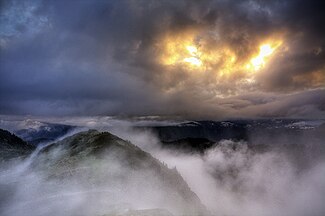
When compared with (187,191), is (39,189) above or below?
above

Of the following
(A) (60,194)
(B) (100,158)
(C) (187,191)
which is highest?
(B) (100,158)

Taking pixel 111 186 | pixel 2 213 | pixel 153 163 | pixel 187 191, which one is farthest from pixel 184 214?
pixel 2 213

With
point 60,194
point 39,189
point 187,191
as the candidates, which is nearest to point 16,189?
point 39,189

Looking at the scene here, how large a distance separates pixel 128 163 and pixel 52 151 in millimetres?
26844

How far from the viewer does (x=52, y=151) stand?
77.7 meters

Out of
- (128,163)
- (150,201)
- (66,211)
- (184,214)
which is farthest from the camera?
(128,163)

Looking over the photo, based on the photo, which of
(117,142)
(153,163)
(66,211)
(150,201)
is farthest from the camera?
(117,142)

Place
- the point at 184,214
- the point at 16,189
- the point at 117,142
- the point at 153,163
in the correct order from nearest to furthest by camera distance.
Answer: the point at 184,214 → the point at 16,189 → the point at 153,163 → the point at 117,142

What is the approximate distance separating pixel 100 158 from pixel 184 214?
26307mm

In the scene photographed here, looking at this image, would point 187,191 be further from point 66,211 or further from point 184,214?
point 66,211

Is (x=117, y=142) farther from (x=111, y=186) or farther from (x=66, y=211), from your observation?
(x=66, y=211)

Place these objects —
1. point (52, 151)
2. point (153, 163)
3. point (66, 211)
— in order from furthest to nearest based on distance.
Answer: point (52, 151), point (153, 163), point (66, 211)

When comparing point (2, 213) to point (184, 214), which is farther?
point (184, 214)

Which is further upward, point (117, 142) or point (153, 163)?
point (117, 142)
